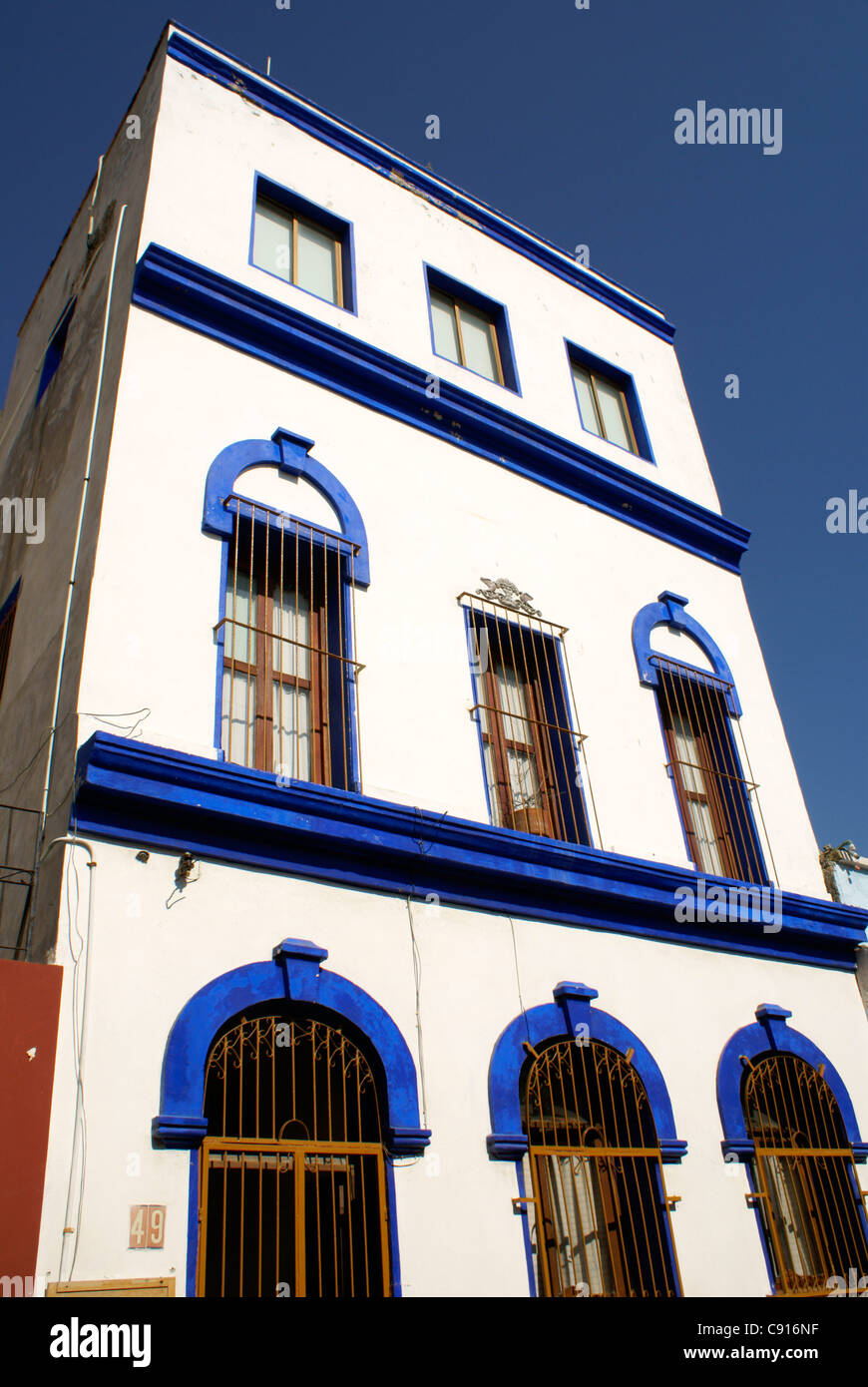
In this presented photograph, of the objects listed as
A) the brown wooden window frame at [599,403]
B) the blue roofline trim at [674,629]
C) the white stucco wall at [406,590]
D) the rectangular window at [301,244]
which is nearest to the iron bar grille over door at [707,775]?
the blue roofline trim at [674,629]

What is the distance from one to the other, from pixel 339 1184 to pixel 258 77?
9.65 metres

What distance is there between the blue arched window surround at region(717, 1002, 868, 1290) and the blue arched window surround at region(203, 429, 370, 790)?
3.70m

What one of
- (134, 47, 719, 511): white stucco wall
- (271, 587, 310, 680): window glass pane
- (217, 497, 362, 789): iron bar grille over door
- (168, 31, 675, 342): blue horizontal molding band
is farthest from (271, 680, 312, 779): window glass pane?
(168, 31, 675, 342): blue horizontal molding band

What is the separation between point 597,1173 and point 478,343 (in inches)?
315

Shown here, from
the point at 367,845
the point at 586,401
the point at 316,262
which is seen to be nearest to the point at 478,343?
the point at 586,401

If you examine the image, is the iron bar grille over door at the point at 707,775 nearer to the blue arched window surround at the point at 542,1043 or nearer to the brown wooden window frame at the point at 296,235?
the blue arched window surround at the point at 542,1043

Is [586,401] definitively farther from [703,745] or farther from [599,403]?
[703,745]

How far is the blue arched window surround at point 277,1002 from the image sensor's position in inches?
204

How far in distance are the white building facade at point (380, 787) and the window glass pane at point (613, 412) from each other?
1.06 feet

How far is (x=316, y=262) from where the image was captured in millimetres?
Answer: 9789

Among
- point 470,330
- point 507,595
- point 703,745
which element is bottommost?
point 703,745
